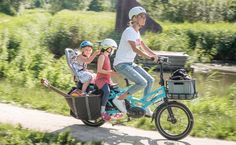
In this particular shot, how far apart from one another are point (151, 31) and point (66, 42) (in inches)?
243

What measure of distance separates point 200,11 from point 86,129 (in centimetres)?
3132

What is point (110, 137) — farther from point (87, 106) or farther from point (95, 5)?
point (95, 5)

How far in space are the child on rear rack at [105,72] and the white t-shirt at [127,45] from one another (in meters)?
0.17

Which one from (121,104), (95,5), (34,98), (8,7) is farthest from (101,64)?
(95,5)

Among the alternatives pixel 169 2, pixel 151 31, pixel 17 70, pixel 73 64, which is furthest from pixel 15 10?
pixel 73 64

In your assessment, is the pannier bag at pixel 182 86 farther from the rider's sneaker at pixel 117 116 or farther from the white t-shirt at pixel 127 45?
the rider's sneaker at pixel 117 116

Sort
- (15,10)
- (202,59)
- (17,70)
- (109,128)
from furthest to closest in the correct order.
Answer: (15,10) → (202,59) → (17,70) → (109,128)

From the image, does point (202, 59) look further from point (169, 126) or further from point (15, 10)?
point (15, 10)

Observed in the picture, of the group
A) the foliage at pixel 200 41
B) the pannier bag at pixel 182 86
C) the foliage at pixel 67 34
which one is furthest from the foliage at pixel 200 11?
the pannier bag at pixel 182 86

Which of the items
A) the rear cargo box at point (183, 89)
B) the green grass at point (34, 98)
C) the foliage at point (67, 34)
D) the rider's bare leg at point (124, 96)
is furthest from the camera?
the foliage at point (67, 34)

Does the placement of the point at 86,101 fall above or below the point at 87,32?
above

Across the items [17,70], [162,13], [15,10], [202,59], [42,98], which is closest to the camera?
[42,98]

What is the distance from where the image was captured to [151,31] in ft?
93.5

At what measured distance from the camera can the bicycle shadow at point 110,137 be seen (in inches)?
292
